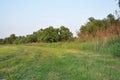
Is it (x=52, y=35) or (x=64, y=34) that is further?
(x=64, y=34)

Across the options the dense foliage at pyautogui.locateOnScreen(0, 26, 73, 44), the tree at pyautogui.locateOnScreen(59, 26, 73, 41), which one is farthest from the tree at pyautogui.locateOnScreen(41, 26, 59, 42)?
the tree at pyautogui.locateOnScreen(59, 26, 73, 41)

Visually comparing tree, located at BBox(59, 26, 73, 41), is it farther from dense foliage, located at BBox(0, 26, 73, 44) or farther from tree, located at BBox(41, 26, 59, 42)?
tree, located at BBox(41, 26, 59, 42)

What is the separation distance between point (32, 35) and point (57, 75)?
60511 mm

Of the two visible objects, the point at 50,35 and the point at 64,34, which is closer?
the point at 50,35

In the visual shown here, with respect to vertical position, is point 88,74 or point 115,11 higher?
point 115,11

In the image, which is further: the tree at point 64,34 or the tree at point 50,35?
the tree at point 64,34

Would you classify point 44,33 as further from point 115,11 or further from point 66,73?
point 66,73

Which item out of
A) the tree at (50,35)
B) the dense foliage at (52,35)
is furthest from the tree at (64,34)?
the tree at (50,35)

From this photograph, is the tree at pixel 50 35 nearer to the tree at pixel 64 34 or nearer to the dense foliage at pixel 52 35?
the dense foliage at pixel 52 35

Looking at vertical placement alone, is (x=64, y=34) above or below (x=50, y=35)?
above

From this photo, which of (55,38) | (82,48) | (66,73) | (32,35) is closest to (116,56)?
(66,73)

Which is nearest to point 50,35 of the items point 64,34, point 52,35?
point 52,35

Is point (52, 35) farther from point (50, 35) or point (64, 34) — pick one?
point (64, 34)

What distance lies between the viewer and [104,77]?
25.7ft
